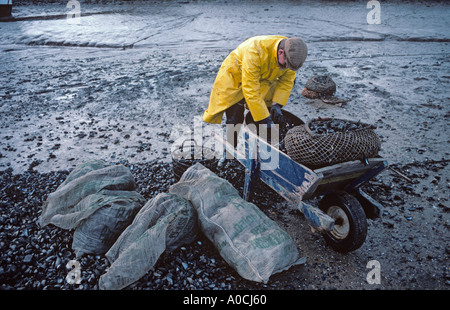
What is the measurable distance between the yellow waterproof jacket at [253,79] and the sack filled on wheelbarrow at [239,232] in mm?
1009

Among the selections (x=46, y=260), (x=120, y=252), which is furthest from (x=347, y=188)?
(x=46, y=260)

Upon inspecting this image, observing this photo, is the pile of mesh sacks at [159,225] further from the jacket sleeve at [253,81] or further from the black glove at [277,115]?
the black glove at [277,115]

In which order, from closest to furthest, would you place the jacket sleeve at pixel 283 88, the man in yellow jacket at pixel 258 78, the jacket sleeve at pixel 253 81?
the man in yellow jacket at pixel 258 78, the jacket sleeve at pixel 253 81, the jacket sleeve at pixel 283 88

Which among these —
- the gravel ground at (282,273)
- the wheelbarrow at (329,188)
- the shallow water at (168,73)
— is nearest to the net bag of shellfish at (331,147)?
the wheelbarrow at (329,188)

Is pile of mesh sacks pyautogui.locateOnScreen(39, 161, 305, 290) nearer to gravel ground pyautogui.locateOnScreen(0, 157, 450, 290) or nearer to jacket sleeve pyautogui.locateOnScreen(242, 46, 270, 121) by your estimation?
gravel ground pyautogui.locateOnScreen(0, 157, 450, 290)

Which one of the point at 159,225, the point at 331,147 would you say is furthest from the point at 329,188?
the point at 159,225

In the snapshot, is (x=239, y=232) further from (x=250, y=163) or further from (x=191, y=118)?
(x=191, y=118)

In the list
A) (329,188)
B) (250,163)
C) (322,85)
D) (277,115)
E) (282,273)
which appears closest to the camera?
(282,273)

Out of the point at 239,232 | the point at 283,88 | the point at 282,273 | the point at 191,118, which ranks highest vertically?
the point at 283,88

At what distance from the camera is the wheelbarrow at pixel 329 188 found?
258cm

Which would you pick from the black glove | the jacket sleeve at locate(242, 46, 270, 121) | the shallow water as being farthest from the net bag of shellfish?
the shallow water

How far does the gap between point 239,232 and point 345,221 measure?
1.03 metres

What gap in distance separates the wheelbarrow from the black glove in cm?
54

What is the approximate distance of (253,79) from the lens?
322 cm
